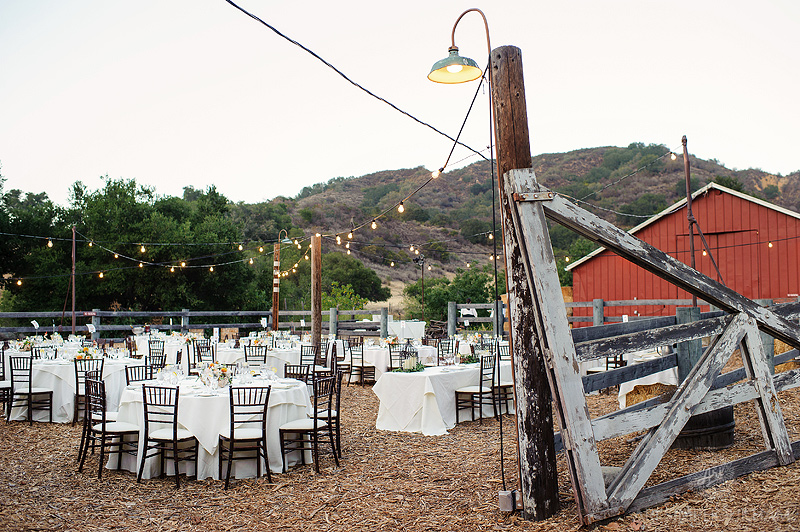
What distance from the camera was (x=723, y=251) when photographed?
19.8 m

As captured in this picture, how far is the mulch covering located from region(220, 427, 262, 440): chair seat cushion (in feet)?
1.50

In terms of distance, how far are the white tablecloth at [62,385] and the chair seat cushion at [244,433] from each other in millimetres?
4153

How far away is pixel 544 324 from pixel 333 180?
90603mm

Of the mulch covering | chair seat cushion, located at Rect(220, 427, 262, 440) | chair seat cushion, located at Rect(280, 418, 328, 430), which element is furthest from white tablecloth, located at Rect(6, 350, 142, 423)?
chair seat cushion, located at Rect(280, 418, 328, 430)

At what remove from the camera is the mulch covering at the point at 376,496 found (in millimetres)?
3996

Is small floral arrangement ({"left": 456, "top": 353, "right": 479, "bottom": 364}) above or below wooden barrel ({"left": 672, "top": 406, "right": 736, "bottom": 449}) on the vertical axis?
above

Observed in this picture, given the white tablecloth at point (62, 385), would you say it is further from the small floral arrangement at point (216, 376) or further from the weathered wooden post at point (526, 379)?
the weathered wooden post at point (526, 379)

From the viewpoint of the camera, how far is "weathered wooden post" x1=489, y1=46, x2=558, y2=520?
13.9ft

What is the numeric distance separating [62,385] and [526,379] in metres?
8.29

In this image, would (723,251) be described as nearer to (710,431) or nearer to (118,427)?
(710,431)

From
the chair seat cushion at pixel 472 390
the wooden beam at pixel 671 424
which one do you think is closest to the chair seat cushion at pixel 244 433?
the wooden beam at pixel 671 424

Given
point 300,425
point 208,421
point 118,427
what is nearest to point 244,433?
point 208,421

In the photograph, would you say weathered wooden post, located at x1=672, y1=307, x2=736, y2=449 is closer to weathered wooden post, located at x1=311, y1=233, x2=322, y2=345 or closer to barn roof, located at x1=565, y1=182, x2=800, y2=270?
weathered wooden post, located at x1=311, y1=233, x2=322, y2=345

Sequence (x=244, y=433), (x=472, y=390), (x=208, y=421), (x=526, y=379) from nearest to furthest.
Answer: (x=526, y=379), (x=244, y=433), (x=208, y=421), (x=472, y=390)
